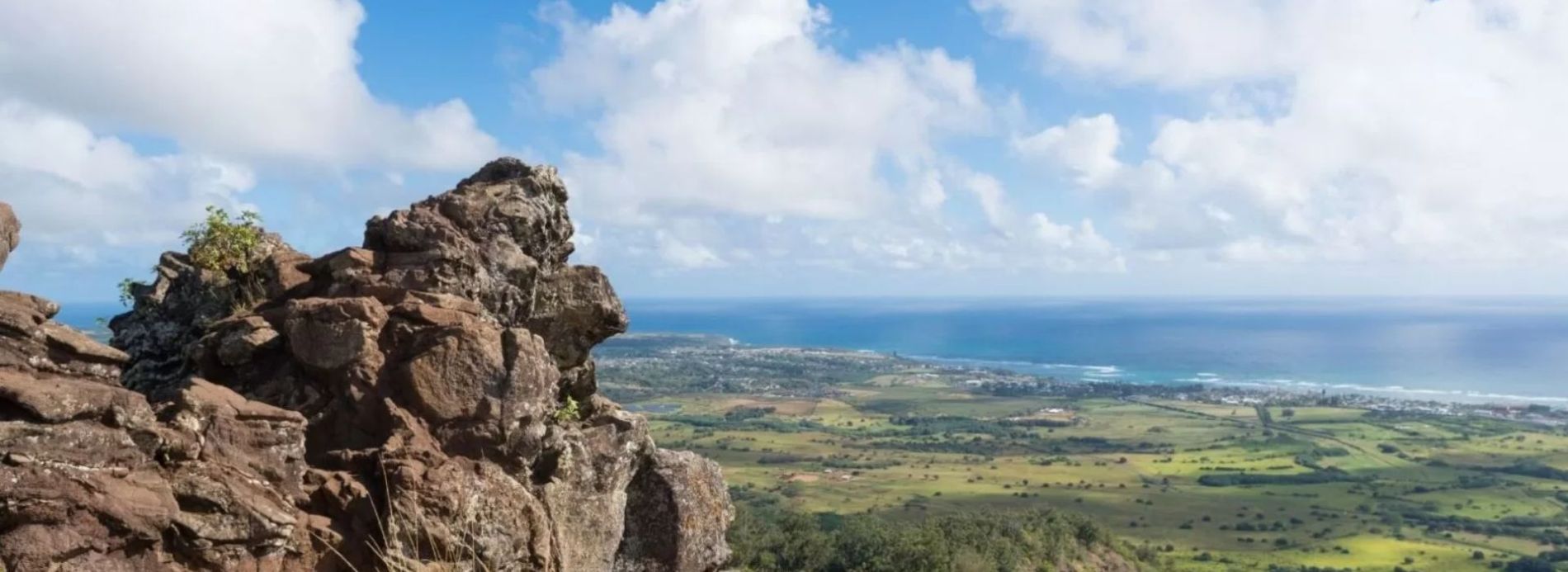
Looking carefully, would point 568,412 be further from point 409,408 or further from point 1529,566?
point 1529,566

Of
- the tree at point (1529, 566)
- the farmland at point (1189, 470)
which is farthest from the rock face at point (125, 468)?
the tree at point (1529, 566)

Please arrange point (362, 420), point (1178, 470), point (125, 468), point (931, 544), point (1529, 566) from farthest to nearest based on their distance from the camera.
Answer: point (1178, 470), point (1529, 566), point (931, 544), point (362, 420), point (125, 468)

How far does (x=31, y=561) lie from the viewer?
802 cm

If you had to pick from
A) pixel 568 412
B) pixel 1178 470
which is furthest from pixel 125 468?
pixel 1178 470

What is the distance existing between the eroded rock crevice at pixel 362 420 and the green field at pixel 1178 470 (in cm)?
6411

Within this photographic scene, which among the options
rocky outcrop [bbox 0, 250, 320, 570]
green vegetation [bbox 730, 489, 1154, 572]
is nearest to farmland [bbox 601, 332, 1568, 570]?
green vegetation [bbox 730, 489, 1154, 572]

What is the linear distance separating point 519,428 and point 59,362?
15.5ft

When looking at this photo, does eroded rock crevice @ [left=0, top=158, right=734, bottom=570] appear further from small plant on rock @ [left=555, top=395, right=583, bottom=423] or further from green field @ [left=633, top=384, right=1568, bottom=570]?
green field @ [left=633, top=384, right=1568, bottom=570]

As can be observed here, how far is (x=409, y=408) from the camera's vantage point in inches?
441

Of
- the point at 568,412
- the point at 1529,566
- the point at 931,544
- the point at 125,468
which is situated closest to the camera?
the point at 125,468

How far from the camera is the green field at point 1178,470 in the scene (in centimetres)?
8462

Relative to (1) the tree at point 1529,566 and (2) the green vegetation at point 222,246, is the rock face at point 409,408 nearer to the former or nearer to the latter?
(2) the green vegetation at point 222,246

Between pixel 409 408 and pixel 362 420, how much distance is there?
1.83ft

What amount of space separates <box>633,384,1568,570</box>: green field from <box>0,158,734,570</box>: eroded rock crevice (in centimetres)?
6411
